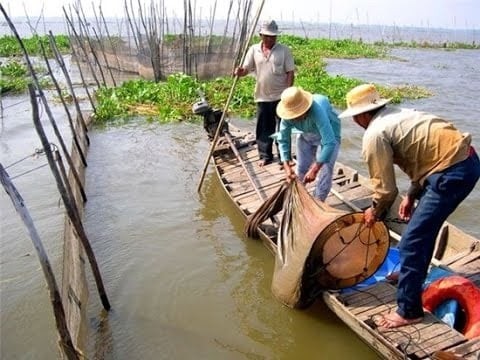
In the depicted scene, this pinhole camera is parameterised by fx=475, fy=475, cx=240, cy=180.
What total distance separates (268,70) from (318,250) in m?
2.86

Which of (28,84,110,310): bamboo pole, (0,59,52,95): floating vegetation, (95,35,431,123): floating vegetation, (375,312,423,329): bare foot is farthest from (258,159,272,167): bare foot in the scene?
(0,59,52,95): floating vegetation

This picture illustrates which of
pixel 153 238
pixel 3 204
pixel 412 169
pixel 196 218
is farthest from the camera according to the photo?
pixel 3 204

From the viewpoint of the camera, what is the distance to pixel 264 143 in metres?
6.72

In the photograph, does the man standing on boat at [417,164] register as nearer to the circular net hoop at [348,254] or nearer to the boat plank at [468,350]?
the boat plank at [468,350]

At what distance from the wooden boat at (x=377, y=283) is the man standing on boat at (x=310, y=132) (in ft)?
2.20

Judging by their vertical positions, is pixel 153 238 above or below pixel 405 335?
below

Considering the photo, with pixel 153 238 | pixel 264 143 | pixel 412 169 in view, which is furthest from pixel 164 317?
pixel 264 143

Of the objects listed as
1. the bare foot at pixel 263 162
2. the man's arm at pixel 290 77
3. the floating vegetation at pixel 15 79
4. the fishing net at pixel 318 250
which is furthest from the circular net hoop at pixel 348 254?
the floating vegetation at pixel 15 79

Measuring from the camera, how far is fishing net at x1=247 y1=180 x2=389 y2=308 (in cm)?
383

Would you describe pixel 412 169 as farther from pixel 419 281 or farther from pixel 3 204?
pixel 3 204

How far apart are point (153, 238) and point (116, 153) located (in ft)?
12.2

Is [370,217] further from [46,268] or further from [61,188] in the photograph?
[61,188]

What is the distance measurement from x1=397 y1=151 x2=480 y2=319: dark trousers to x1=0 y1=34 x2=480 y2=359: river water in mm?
785

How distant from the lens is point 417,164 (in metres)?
3.06
